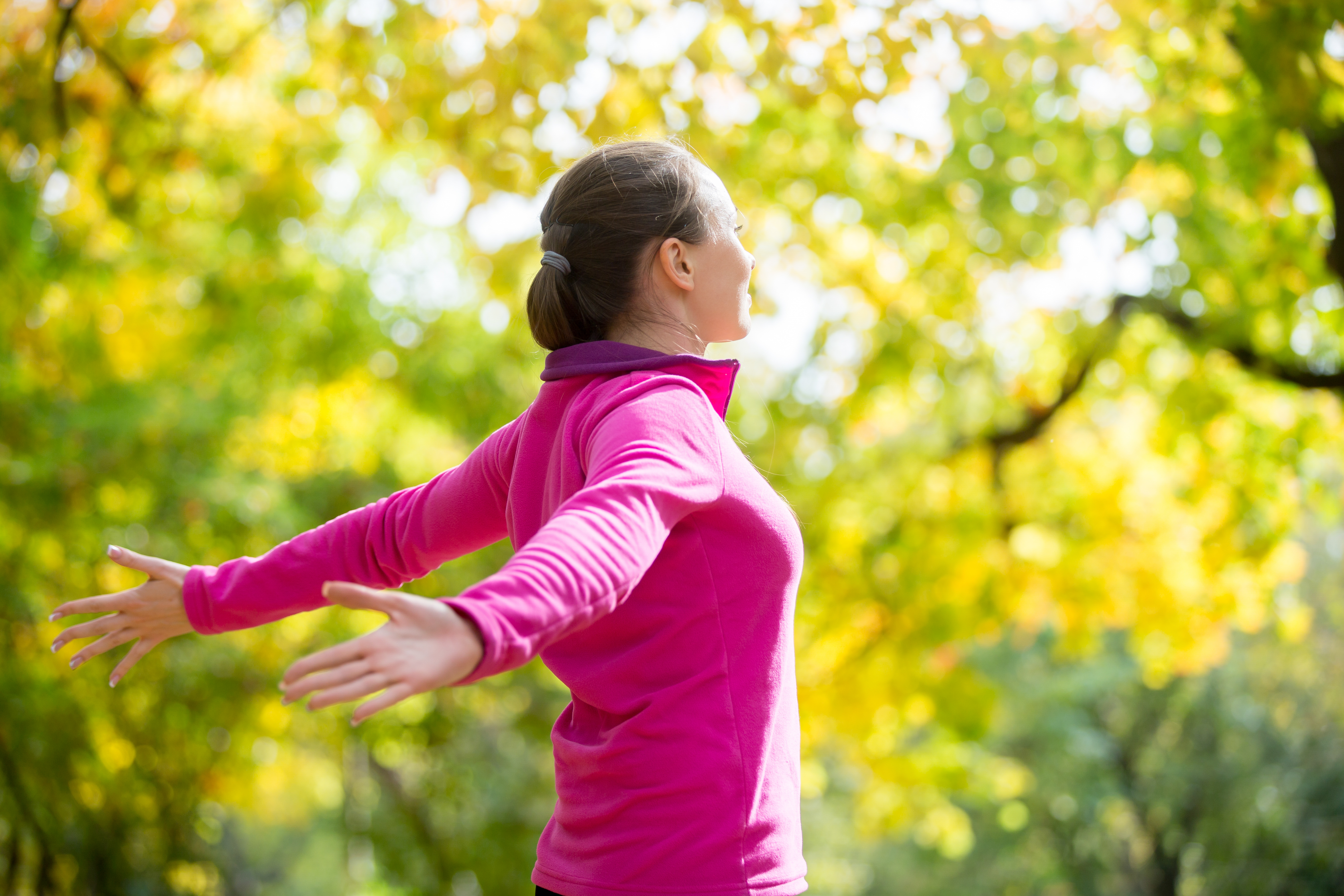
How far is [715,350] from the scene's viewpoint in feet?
12.8

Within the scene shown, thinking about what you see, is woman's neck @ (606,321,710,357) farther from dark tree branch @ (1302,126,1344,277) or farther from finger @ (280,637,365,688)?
dark tree branch @ (1302,126,1344,277)

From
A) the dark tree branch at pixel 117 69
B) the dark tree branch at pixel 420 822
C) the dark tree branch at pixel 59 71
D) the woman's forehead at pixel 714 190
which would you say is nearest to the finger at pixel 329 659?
the woman's forehead at pixel 714 190

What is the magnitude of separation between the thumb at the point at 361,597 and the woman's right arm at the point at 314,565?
0.51 m

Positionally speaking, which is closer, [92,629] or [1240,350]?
[92,629]

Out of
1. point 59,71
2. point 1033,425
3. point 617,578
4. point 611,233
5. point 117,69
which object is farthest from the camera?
point 1033,425

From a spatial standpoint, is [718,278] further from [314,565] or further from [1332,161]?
[1332,161]

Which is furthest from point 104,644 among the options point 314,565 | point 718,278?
point 718,278

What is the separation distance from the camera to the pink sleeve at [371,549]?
1.40 meters

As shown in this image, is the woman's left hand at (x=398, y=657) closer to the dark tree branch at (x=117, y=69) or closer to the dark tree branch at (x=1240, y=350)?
the dark tree branch at (x=117, y=69)

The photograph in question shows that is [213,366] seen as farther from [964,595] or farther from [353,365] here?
[964,595]

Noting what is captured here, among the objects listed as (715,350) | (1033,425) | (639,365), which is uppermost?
(639,365)

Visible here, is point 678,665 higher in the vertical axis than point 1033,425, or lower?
higher

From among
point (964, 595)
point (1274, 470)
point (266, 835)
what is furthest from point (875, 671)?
point (266, 835)

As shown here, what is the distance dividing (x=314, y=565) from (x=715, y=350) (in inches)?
104
